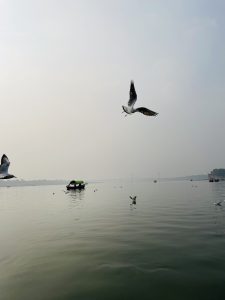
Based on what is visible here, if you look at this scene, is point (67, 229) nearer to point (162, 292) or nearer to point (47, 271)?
point (47, 271)

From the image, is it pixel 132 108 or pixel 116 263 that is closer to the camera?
pixel 132 108

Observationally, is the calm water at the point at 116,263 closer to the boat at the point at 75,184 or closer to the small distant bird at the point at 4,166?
the small distant bird at the point at 4,166

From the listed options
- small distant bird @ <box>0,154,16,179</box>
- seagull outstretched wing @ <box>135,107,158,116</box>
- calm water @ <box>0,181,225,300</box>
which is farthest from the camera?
calm water @ <box>0,181,225,300</box>

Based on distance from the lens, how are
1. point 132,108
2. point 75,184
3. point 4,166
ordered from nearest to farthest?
point 132,108 < point 4,166 < point 75,184

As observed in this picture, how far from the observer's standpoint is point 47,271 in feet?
52.4

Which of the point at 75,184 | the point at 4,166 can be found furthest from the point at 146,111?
the point at 75,184

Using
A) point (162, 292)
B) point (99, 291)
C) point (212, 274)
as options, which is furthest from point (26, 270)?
point (212, 274)

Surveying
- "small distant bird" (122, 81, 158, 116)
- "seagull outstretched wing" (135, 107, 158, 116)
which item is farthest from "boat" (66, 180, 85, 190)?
"seagull outstretched wing" (135, 107, 158, 116)

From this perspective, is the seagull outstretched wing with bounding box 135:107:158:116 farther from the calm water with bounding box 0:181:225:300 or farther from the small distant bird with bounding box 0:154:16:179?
the calm water with bounding box 0:181:225:300

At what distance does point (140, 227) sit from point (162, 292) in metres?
15.2

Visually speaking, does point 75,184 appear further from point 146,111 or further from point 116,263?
point 146,111

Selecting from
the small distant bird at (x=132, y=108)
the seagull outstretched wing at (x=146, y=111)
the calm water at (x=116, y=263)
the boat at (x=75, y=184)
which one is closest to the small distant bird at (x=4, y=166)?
the calm water at (x=116, y=263)

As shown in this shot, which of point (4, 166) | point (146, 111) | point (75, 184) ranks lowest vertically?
point (75, 184)

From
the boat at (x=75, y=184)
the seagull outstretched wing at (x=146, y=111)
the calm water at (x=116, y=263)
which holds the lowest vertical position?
the calm water at (x=116, y=263)
